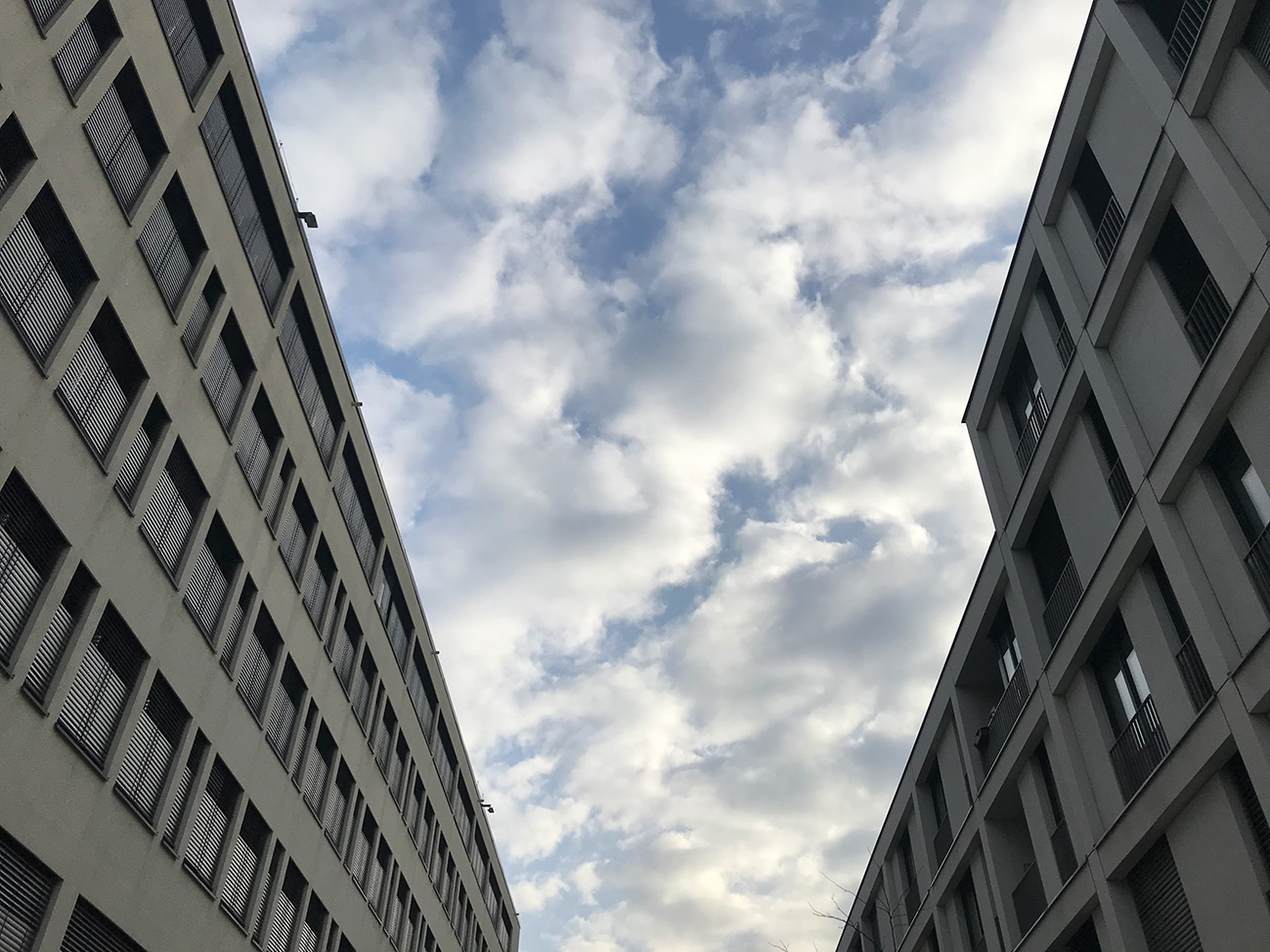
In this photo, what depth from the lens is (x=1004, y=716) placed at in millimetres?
24141

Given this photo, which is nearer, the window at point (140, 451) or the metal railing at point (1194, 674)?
the metal railing at point (1194, 674)

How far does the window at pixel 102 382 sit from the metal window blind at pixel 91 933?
7.42m

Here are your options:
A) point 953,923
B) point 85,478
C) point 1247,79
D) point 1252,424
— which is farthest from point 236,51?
point 953,923

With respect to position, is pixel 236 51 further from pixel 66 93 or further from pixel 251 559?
pixel 251 559

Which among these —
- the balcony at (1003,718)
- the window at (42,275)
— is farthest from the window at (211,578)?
the balcony at (1003,718)

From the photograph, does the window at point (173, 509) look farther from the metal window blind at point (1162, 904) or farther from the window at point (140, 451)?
the metal window blind at point (1162, 904)

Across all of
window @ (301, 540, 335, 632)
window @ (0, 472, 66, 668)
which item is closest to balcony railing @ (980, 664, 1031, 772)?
window @ (301, 540, 335, 632)

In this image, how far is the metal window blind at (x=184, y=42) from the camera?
20562 mm

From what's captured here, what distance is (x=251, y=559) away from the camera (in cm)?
2414

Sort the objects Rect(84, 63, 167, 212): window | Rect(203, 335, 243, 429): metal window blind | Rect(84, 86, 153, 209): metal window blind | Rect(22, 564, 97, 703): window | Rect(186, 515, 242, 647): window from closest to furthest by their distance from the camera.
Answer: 1. Rect(22, 564, 97, 703): window
2. Rect(84, 86, 153, 209): metal window blind
3. Rect(84, 63, 167, 212): window
4. Rect(186, 515, 242, 647): window
5. Rect(203, 335, 243, 429): metal window blind

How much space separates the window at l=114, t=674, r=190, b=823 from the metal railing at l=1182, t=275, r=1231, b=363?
19.0 metres

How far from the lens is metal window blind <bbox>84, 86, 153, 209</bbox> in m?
18.1

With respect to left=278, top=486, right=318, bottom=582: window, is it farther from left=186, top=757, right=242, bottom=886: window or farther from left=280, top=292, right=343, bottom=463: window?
left=186, top=757, right=242, bottom=886: window

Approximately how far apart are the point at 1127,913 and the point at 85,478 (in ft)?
60.7
